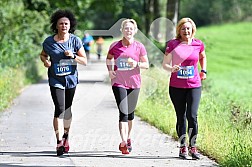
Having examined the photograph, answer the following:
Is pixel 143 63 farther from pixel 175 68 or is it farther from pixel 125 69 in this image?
pixel 175 68

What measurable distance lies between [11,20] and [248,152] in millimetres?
23158

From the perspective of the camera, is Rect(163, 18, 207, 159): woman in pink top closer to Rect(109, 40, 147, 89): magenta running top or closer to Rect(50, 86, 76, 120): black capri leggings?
Rect(109, 40, 147, 89): magenta running top

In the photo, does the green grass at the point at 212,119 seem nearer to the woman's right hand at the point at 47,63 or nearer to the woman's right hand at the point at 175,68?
the woman's right hand at the point at 175,68

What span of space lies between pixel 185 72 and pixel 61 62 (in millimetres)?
1762

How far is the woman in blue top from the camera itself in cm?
958

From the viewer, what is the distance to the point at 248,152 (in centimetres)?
822

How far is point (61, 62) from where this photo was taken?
9.58 m

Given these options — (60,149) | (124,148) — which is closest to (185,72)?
(124,148)

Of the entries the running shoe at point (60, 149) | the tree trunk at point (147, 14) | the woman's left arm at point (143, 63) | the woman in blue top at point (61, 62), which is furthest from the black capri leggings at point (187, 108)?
the tree trunk at point (147, 14)

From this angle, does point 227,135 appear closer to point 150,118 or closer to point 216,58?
point 150,118

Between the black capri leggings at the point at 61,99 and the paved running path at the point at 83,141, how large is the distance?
607mm

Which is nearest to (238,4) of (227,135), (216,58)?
(216,58)

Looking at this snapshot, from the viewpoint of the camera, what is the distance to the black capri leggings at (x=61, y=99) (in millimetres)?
9617

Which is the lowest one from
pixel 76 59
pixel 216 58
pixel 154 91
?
pixel 216 58
